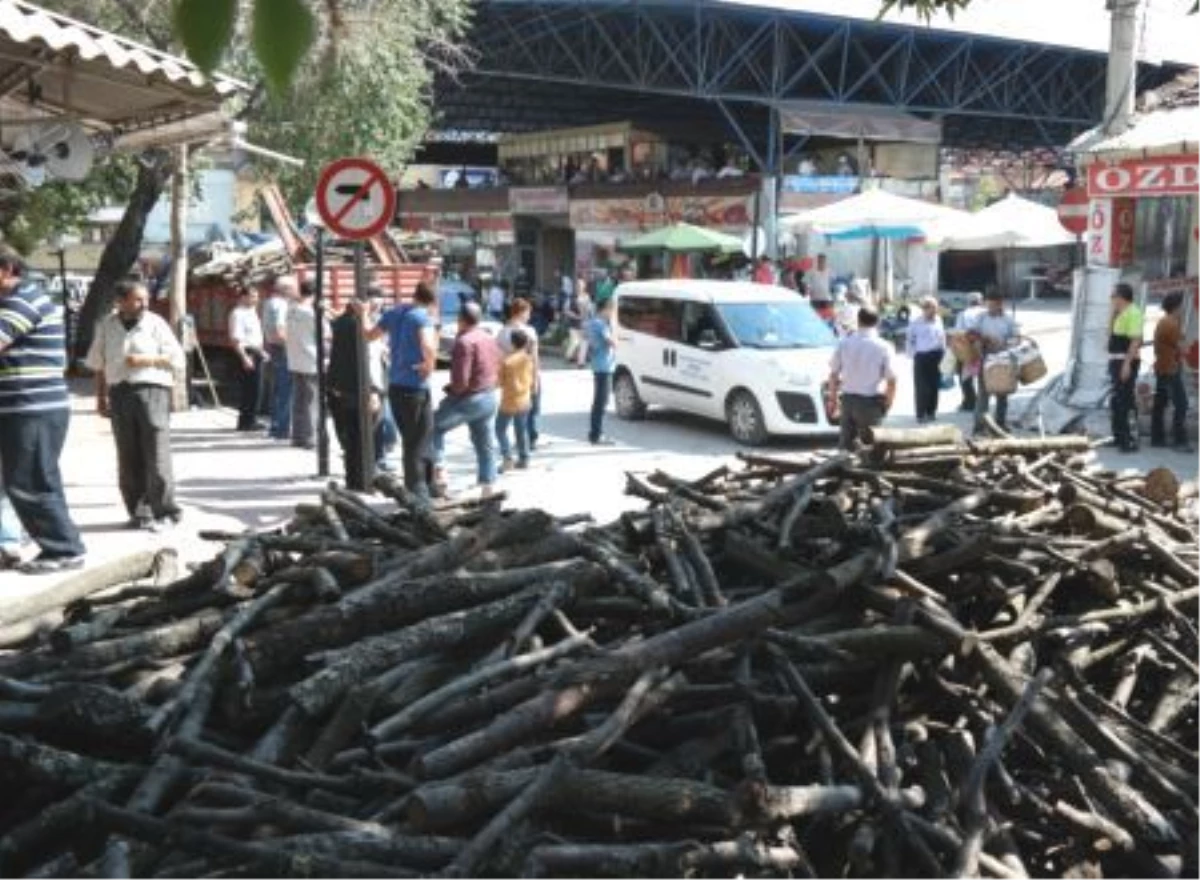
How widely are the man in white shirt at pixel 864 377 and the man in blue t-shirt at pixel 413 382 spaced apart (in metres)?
3.75

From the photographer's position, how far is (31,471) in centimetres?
792

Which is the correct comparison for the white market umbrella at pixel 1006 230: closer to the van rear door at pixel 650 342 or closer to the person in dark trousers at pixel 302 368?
the van rear door at pixel 650 342

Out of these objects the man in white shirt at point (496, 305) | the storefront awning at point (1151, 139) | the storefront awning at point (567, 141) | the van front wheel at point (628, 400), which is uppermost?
the storefront awning at point (567, 141)

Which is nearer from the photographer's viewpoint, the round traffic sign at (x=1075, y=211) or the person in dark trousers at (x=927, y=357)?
the person in dark trousers at (x=927, y=357)

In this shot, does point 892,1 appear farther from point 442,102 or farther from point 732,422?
point 442,102

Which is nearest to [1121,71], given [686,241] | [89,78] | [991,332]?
[991,332]

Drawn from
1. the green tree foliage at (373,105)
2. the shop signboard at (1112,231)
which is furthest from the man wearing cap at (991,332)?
the green tree foliage at (373,105)

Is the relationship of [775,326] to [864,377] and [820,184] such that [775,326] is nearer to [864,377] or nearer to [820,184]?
[864,377]

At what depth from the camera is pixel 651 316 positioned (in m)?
16.7

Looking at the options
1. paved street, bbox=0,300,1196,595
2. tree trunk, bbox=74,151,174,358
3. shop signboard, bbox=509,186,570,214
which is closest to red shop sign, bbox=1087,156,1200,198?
paved street, bbox=0,300,1196,595

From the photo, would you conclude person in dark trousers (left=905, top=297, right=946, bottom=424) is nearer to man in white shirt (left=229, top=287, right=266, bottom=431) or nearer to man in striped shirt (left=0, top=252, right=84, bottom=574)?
Result: man in white shirt (left=229, top=287, right=266, bottom=431)

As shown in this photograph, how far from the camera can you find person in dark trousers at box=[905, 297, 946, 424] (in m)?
16.3

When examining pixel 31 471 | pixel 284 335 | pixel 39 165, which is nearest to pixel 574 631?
pixel 31 471

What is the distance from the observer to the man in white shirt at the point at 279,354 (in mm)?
14570
